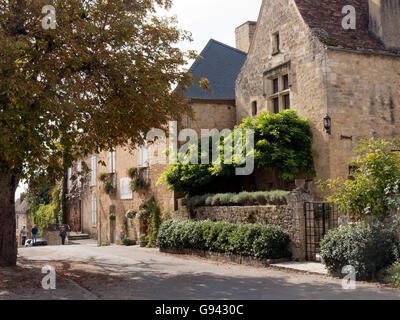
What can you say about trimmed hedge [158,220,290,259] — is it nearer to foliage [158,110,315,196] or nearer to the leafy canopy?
foliage [158,110,315,196]

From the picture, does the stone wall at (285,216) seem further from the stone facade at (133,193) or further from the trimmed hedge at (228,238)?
the stone facade at (133,193)

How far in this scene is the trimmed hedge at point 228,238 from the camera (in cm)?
1284

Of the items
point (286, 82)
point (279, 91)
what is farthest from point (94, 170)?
point (286, 82)

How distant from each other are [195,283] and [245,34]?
19.1 metres

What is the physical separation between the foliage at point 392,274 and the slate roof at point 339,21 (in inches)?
372

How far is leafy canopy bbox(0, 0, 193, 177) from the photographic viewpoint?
385 inches

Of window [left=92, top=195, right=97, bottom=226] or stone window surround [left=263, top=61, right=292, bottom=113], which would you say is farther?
window [left=92, top=195, right=97, bottom=226]

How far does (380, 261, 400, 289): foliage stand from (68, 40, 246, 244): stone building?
9422 mm

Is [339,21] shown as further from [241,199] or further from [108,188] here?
[108,188]

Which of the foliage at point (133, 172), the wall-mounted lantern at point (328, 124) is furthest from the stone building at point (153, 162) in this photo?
the wall-mounted lantern at point (328, 124)

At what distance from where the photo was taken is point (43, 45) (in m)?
10.6

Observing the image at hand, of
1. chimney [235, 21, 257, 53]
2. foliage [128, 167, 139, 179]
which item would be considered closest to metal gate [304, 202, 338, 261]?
foliage [128, 167, 139, 179]

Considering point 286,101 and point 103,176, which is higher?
point 286,101

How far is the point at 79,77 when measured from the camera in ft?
38.1
